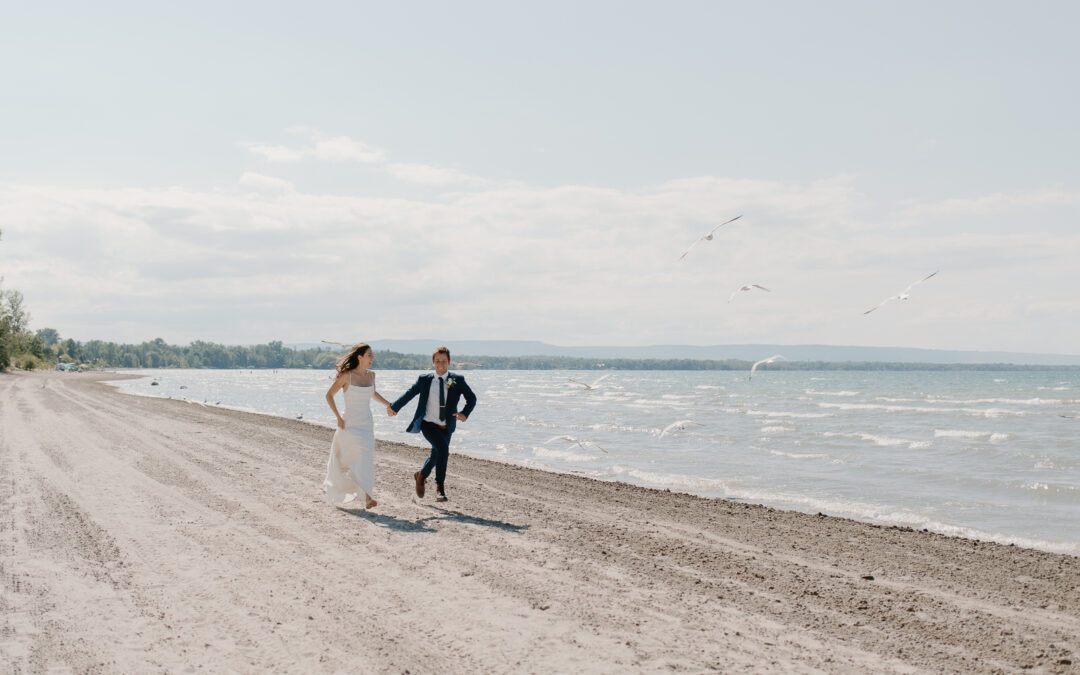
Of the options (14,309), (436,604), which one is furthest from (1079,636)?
(14,309)

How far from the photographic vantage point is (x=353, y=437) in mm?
9352

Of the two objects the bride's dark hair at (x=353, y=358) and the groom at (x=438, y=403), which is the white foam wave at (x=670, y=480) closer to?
the groom at (x=438, y=403)

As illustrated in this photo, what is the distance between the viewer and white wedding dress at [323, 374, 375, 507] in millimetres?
9273

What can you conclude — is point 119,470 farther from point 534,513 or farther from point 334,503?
point 534,513

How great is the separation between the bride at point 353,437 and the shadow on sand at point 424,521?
0.31 m

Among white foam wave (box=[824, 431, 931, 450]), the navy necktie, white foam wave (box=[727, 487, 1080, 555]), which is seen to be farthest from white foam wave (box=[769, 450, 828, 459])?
the navy necktie

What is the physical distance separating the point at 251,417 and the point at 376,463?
1485 cm

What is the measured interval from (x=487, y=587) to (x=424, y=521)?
2.89 metres

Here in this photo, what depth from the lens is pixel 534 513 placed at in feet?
31.3

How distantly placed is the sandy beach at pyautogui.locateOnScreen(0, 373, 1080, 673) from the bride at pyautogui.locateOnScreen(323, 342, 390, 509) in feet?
1.16

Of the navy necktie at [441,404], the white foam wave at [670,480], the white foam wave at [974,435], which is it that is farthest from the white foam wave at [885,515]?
the white foam wave at [974,435]

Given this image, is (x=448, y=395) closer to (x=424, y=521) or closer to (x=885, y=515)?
(x=424, y=521)

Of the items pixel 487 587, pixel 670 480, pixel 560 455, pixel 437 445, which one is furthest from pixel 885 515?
pixel 560 455

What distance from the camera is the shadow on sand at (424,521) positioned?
827 centimetres
